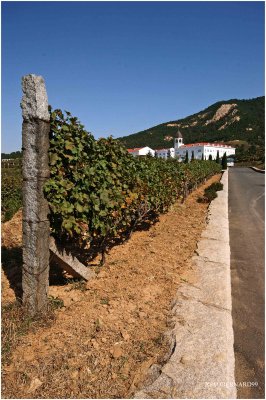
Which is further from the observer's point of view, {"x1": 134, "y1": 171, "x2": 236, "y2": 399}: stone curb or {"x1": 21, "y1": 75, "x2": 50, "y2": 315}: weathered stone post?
{"x1": 21, "y1": 75, "x2": 50, "y2": 315}: weathered stone post

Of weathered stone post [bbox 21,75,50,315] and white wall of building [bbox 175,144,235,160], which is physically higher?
white wall of building [bbox 175,144,235,160]

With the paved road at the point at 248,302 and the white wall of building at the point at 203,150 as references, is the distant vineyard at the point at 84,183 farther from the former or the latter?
the white wall of building at the point at 203,150

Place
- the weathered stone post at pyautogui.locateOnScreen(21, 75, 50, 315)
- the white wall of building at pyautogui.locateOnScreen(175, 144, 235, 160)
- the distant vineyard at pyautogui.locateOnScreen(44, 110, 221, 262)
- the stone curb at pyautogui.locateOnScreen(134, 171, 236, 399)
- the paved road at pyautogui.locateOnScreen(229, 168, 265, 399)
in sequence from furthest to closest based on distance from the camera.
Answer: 1. the white wall of building at pyautogui.locateOnScreen(175, 144, 235, 160)
2. the distant vineyard at pyautogui.locateOnScreen(44, 110, 221, 262)
3. the weathered stone post at pyautogui.locateOnScreen(21, 75, 50, 315)
4. the paved road at pyautogui.locateOnScreen(229, 168, 265, 399)
5. the stone curb at pyautogui.locateOnScreen(134, 171, 236, 399)

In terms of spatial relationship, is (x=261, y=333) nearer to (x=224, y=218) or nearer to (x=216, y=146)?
(x=224, y=218)

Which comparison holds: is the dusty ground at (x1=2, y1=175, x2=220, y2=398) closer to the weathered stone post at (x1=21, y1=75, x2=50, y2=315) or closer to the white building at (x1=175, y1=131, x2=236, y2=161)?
the weathered stone post at (x1=21, y1=75, x2=50, y2=315)

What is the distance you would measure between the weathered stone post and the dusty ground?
0.50 meters

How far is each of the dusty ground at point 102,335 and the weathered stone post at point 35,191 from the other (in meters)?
0.50

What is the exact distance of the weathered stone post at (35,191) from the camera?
10.9 feet

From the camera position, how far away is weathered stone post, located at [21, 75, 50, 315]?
3.33 m

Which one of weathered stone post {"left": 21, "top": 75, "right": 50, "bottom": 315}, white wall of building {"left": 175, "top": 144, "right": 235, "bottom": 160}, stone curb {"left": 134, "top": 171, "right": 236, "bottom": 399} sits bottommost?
stone curb {"left": 134, "top": 171, "right": 236, "bottom": 399}

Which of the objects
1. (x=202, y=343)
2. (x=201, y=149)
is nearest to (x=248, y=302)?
(x=202, y=343)

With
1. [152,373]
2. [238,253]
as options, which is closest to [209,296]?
[152,373]

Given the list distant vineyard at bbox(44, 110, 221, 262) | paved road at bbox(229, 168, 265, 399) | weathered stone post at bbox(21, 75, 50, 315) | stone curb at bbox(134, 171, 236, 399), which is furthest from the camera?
distant vineyard at bbox(44, 110, 221, 262)

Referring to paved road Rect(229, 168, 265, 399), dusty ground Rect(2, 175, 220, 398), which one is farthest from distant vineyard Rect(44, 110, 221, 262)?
paved road Rect(229, 168, 265, 399)
